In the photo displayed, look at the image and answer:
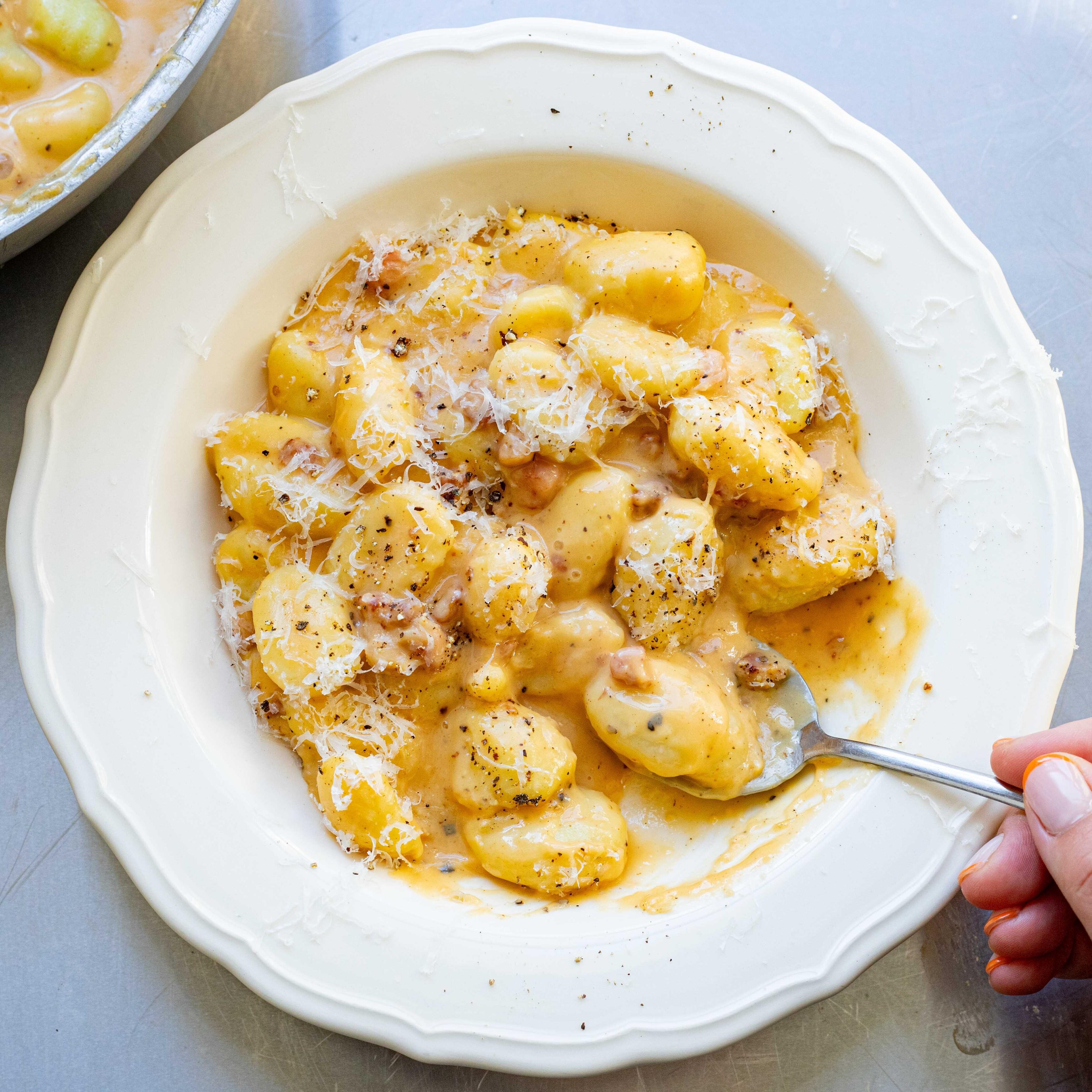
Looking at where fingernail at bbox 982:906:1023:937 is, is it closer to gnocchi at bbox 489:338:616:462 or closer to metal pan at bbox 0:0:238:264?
gnocchi at bbox 489:338:616:462

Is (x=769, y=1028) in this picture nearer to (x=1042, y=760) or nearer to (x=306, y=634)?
(x=1042, y=760)

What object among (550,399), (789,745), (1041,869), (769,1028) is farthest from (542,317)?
(769,1028)

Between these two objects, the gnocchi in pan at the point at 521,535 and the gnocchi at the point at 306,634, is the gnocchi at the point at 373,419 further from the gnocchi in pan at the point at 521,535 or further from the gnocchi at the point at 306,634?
the gnocchi at the point at 306,634

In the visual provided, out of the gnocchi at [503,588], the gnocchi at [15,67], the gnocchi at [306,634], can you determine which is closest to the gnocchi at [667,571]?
the gnocchi at [503,588]

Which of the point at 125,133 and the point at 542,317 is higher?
the point at 125,133

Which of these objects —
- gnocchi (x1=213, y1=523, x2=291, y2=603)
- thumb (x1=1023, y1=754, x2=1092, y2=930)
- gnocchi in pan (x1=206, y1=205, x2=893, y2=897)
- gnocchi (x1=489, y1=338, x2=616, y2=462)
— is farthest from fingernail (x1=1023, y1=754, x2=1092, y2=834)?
gnocchi (x1=213, y1=523, x2=291, y2=603)

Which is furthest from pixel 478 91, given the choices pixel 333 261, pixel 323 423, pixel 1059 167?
pixel 1059 167
